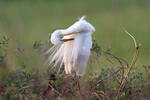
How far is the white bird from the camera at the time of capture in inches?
A: 148

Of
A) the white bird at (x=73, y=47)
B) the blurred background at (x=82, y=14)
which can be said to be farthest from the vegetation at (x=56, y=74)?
the blurred background at (x=82, y=14)

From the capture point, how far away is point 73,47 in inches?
153

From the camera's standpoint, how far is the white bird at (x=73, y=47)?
12.3 ft

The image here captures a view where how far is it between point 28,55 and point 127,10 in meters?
11.5

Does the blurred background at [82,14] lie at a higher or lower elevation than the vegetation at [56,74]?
higher

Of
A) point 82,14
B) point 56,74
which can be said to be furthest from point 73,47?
point 82,14

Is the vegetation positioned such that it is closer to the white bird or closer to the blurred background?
the white bird

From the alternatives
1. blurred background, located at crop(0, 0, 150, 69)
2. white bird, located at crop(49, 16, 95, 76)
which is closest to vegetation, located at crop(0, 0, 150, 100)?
white bird, located at crop(49, 16, 95, 76)

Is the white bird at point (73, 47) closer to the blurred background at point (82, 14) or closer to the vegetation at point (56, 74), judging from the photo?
the vegetation at point (56, 74)

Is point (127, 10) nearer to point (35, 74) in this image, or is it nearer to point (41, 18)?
point (41, 18)

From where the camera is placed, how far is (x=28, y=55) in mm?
2893

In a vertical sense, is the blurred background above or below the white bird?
above

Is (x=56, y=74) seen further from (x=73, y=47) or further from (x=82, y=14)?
(x=82, y=14)

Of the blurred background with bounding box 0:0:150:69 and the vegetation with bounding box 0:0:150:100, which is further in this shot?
the blurred background with bounding box 0:0:150:69
